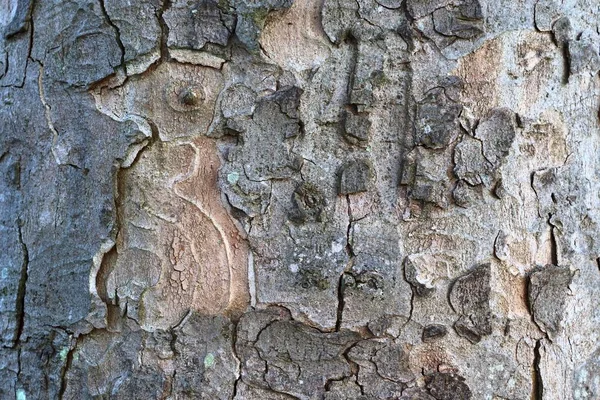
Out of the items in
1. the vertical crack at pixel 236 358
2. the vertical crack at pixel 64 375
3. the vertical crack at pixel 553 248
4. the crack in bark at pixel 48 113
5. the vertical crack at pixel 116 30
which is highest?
the vertical crack at pixel 116 30

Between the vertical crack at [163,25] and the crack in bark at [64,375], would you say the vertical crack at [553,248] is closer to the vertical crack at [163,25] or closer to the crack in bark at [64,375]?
the vertical crack at [163,25]

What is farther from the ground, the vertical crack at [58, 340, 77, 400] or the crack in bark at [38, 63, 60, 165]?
the crack in bark at [38, 63, 60, 165]

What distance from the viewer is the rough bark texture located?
1.02 meters

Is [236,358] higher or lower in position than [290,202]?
lower

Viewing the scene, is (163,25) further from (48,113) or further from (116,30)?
(48,113)

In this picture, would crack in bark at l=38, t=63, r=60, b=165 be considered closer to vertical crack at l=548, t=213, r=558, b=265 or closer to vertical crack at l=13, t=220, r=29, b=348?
vertical crack at l=13, t=220, r=29, b=348

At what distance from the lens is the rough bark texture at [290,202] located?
3.36 feet

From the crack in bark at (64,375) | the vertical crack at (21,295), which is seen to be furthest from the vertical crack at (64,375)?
the vertical crack at (21,295)

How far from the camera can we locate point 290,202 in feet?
3.35

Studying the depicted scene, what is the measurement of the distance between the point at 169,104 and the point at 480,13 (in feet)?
1.73

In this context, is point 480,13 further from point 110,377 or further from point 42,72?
point 110,377

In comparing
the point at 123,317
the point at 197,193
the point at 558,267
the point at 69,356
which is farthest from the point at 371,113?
the point at 69,356

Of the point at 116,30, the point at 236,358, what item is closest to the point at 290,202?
the point at 236,358

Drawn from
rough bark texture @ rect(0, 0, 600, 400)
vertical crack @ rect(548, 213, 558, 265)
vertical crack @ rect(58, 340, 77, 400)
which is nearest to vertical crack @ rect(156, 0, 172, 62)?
rough bark texture @ rect(0, 0, 600, 400)
